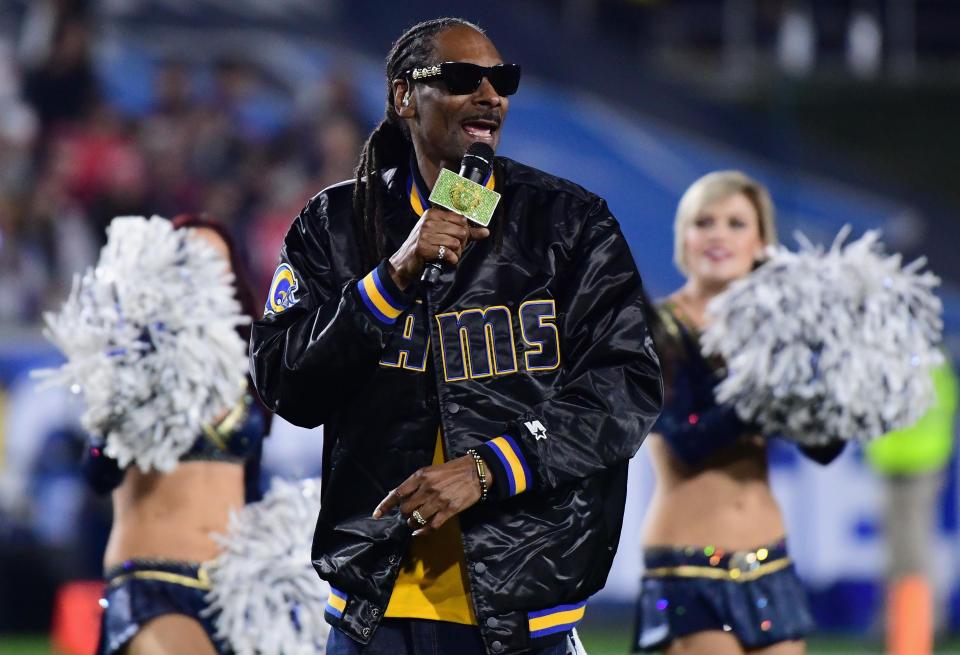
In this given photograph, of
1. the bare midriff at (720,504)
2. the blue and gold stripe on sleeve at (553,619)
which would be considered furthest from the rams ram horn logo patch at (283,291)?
the bare midriff at (720,504)

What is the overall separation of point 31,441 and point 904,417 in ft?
17.2

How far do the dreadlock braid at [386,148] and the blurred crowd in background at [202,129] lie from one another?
18.3ft

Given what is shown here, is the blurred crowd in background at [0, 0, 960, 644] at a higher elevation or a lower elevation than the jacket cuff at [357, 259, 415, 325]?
higher

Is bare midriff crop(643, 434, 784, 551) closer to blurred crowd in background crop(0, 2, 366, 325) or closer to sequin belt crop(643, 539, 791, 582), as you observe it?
sequin belt crop(643, 539, 791, 582)

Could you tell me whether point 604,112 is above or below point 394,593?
above

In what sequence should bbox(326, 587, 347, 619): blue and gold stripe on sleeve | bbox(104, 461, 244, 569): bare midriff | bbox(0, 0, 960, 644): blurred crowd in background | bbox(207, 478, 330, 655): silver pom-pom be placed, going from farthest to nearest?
bbox(0, 0, 960, 644): blurred crowd in background
bbox(104, 461, 244, 569): bare midriff
bbox(207, 478, 330, 655): silver pom-pom
bbox(326, 587, 347, 619): blue and gold stripe on sleeve

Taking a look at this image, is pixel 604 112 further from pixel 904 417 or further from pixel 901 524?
pixel 904 417

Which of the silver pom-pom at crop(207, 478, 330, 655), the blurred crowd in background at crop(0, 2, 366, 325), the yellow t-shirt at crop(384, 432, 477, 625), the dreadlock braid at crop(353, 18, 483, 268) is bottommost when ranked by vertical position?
the silver pom-pom at crop(207, 478, 330, 655)

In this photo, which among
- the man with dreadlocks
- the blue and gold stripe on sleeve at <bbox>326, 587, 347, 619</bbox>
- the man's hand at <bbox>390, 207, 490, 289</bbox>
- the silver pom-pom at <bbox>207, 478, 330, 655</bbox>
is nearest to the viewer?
the man's hand at <bbox>390, 207, 490, 289</bbox>

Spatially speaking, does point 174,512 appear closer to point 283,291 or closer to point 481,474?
point 283,291

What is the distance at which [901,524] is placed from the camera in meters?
8.12

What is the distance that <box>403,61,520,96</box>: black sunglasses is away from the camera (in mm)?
2709

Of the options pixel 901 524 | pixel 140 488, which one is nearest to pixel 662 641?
pixel 140 488

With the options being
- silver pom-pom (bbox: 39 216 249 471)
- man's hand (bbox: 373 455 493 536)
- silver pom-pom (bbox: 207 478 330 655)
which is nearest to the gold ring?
man's hand (bbox: 373 455 493 536)
